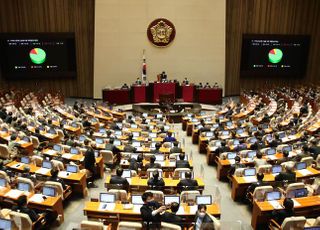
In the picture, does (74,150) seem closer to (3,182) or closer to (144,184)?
(3,182)

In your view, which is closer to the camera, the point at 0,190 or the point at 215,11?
the point at 0,190

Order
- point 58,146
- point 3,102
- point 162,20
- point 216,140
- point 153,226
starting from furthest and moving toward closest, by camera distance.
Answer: point 162,20 < point 3,102 < point 216,140 < point 58,146 < point 153,226

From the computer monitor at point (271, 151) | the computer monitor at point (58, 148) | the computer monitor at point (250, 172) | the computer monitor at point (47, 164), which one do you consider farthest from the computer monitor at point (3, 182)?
the computer monitor at point (271, 151)

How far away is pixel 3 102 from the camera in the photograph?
19234 millimetres

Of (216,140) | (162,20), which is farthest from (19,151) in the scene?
(162,20)

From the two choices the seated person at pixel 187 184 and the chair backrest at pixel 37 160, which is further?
the chair backrest at pixel 37 160

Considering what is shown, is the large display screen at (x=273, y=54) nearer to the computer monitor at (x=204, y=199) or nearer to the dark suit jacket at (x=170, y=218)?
the computer monitor at (x=204, y=199)

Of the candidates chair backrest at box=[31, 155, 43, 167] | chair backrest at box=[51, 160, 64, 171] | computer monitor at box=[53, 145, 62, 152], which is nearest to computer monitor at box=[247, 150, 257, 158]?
chair backrest at box=[51, 160, 64, 171]

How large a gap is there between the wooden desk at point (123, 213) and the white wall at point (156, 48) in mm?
18271

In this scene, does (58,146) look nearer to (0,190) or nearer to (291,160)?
(0,190)

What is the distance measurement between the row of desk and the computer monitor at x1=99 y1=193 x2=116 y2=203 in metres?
15.4

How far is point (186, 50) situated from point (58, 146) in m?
15.9

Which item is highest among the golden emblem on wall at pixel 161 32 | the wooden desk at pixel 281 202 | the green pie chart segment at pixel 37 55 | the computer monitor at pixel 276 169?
the golden emblem on wall at pixel 161 32

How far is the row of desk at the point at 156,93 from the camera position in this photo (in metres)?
23.2
